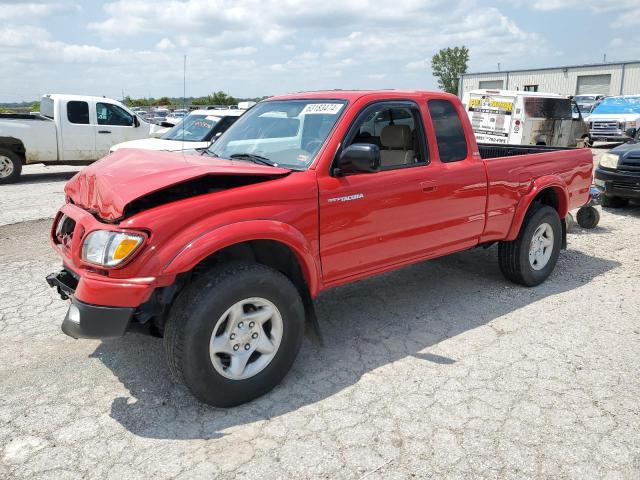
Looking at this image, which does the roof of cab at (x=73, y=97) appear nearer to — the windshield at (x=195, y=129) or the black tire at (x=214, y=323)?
the windshield at (x=195, y=129)

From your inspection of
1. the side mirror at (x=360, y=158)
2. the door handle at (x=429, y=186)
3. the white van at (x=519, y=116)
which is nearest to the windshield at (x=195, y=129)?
the door handle at (x=429, y=186)

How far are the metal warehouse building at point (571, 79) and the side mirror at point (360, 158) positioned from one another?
43.4 m

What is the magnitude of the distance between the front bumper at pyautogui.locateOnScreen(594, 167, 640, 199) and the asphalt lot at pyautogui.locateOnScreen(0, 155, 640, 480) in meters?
4.18

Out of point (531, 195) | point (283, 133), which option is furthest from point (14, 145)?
point (531, 195)

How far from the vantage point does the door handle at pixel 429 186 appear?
4.11 metres

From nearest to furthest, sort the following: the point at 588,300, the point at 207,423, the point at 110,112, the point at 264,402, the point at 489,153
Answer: the point at 207,423 < the point at 264,402 < the point at 588,300 < the point at 489,153 < the point at 110,112

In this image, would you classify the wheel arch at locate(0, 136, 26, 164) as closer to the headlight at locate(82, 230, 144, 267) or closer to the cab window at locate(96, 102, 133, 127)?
the cab window at locate(96, 102, 133, 127)

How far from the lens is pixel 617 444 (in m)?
2.88

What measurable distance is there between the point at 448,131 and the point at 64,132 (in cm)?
1101

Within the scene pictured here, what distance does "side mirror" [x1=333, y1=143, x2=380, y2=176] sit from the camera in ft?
11.2

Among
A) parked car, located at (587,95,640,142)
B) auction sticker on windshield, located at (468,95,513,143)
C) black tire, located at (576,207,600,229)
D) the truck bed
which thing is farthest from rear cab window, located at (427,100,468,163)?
parked car, located at (587,95,640,142)

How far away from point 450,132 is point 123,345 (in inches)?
124

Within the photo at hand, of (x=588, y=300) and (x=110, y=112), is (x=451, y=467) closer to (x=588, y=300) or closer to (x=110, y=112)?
(x=588, y=300)

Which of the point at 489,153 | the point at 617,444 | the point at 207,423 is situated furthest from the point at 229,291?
the point at 489,153
